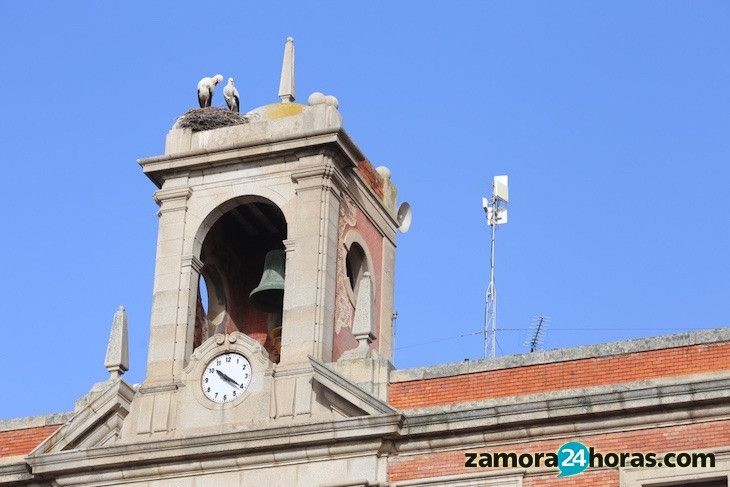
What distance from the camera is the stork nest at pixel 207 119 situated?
3119cm

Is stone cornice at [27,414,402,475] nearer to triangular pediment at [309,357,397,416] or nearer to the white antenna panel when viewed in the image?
triangular pediment at [309,357,397,416]

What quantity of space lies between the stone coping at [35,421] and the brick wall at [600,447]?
558 cm

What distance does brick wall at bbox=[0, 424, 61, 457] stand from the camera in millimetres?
30062

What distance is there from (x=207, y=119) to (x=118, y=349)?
157 inches

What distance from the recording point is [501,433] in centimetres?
2695

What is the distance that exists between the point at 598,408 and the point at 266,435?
15.5ft

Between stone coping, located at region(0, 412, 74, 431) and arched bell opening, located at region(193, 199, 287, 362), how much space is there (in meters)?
2.58

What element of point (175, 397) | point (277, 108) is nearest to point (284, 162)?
point (277, 108)

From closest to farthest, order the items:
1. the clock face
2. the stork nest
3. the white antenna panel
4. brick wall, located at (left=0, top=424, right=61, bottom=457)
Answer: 1. the clock face
2. brick wall, located at (left=0, top=424, right=61, bottom=457)
3. the stork nest
4. the white antenna panel

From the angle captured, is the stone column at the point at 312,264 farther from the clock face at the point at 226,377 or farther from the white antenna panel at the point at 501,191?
the white antenna panel at the point at 501,191

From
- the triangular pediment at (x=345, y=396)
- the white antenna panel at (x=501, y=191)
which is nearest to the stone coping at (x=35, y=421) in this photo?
the triangular pediment at (x=345, y=396)

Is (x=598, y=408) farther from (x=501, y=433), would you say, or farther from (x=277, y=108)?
(x=277, y=108)

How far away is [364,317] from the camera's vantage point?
28.5 meters

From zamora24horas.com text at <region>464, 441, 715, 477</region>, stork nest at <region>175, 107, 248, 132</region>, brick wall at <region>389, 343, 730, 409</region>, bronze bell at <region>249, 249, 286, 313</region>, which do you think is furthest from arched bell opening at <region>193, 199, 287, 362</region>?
zamora24horas.com text at <region>464, 441, 715, 477</region>
